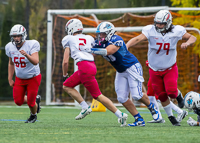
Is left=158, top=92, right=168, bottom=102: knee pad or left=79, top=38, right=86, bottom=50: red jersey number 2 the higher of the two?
left=79, top=38, right=86, bottom=50: red jersey number 2

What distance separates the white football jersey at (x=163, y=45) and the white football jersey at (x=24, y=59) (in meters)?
1.91

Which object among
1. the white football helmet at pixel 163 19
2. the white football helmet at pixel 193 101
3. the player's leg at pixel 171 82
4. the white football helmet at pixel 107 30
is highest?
the white football helmet at pixel 163 19

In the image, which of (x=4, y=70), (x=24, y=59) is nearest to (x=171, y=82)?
(x=24, y=59)

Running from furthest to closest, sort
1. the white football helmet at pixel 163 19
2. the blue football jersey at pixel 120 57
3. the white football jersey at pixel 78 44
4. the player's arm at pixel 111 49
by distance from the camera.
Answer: the white football jersey at pixel 78 44 < the white football helmet at pixel 163 19 < the blue football jersey at pixel 120 57 < the player's arm at pixel 111 49

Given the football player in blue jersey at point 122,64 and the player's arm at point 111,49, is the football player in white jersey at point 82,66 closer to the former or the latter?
the football player in blue jersey at point 122,64

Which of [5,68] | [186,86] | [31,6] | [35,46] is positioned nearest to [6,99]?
[5,68]

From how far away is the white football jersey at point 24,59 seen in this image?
280 inches

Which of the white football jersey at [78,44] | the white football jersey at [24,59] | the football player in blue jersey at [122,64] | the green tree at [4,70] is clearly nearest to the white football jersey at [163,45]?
the football player in blue jersey at [122,64]

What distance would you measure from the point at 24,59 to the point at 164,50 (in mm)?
2395

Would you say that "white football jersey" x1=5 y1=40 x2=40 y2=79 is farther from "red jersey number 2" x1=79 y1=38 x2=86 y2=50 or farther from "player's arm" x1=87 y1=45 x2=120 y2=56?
"player's arm" x1=87 y1=45 x2=120 y2=56

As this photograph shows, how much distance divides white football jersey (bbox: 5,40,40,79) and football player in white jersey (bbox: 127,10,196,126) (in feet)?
5.60

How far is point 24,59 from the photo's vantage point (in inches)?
283

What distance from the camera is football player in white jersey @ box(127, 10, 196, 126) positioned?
6535 millimetres

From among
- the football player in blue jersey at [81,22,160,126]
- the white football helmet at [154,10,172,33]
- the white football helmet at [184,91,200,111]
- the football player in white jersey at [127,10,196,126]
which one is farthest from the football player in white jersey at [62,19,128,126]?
the white football helmet at [154,10,172,33]
